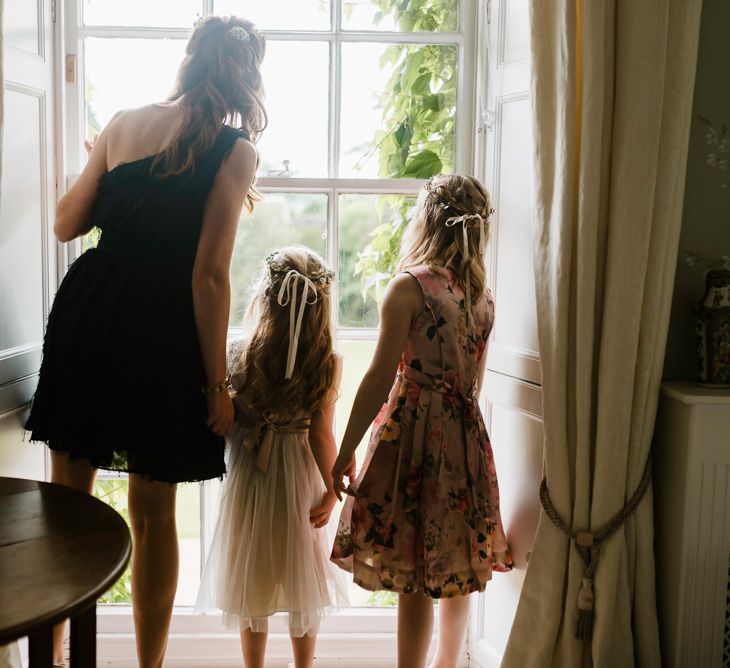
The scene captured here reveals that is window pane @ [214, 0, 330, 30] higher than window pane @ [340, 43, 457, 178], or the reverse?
window pane @ [214, 0, 330, 30]

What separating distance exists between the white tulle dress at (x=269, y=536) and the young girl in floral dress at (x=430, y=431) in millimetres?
105

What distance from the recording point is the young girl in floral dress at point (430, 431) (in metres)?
1.78

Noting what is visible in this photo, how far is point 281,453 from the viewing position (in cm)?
190

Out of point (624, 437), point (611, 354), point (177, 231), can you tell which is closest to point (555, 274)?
point (611, 354)

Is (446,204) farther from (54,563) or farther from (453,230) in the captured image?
(54,563)

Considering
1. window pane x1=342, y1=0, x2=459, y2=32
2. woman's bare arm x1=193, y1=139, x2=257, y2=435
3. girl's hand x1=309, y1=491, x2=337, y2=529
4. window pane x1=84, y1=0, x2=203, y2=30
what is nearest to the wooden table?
woman's bare arm x1=193, y1=139, x2=257, y2=435

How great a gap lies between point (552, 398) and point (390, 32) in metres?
1.17

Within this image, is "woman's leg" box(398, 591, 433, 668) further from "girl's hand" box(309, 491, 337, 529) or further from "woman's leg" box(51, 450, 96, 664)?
"woman's leg" box(51, 450, 96, 664)

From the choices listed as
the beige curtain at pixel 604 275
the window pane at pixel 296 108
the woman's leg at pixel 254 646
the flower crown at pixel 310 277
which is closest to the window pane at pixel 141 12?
the window pane at pixel 296 108

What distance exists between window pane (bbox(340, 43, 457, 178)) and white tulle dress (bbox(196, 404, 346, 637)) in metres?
0.82

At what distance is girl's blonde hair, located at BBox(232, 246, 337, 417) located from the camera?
1.85 meters

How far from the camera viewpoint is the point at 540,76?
166 cm

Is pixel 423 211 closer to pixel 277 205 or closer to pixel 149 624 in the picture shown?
pixel 277 205

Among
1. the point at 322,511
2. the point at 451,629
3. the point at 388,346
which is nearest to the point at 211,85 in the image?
the point at 388,346
